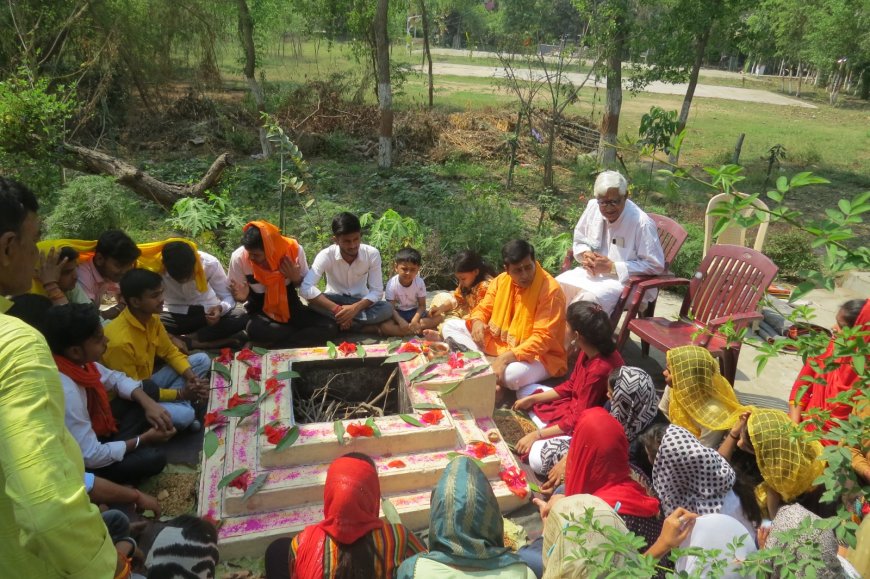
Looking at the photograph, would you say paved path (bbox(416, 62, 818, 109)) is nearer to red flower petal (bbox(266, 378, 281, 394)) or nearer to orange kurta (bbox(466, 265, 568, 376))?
orange kurta (bbox(466, 265, 568, 376))

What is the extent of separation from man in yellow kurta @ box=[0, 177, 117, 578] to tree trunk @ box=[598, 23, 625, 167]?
8.51m

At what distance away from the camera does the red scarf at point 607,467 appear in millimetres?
2628

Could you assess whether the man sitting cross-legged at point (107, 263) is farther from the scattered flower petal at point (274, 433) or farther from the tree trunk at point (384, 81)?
the tree trunk at point (384, 81)

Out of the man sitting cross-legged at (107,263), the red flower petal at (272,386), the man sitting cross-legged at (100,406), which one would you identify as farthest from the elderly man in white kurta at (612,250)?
the man sitting cross-legged at (107,263)

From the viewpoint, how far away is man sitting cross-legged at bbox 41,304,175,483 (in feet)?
9.46

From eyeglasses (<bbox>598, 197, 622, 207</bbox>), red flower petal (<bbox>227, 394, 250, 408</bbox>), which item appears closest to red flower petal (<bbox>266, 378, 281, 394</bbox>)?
red flower petal (<bbox>227, 394, 250, 408</bbox>)

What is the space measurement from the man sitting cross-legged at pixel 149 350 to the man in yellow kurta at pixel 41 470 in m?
2.49

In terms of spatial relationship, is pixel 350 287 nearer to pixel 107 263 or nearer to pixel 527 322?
pixel 527 322

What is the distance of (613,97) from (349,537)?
9563mm

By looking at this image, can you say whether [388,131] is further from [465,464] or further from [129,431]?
[465,464]

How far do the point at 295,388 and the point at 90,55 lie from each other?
1099 centimetres

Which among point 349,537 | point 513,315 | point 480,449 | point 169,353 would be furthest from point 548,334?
point 169,353

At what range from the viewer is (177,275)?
14.5 feet

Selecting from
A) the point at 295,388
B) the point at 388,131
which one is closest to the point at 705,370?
the point at 295,388
